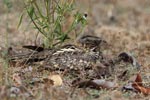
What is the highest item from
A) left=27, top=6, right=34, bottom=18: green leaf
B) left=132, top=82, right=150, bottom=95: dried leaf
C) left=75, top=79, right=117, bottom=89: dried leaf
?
left=27, top=6, right=34, bottom=18: green leaf

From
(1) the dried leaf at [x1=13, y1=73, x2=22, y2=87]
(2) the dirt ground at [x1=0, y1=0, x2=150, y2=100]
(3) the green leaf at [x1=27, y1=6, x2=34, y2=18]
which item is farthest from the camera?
(3) the green leaf at [x1=27, y1=6, x2=34, y2=18]

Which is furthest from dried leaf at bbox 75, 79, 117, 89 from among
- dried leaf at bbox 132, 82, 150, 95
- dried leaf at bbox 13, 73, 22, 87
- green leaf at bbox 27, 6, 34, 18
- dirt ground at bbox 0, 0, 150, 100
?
green leaf at bbox 27, 6, 34, 18

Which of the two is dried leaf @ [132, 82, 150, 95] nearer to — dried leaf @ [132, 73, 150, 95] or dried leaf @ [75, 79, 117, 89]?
dried leaf @ [132, 73, 150, 95]

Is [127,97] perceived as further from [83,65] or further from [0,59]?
[0,59]

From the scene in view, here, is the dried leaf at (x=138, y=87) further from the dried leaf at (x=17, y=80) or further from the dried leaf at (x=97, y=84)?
the dried leaf at (x=17, y=80)

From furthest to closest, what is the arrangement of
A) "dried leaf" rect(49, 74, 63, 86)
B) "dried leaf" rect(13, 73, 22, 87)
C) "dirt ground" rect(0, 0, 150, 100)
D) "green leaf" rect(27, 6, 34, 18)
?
1. "green leaf" rect(27, 6, 34, 18)
2. "dried leaf" rect(49, 74, 63, 86)
3. "dried leaf" rect(13, 73, 22, 87)
4. "dirt ground" rect(0, 0, 150, 100)

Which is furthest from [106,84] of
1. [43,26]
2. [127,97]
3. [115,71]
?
[43,26]

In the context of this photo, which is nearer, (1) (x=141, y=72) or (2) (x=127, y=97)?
(2) (x=127, y=97)

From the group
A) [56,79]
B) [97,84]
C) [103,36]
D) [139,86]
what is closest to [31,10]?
[56,79]

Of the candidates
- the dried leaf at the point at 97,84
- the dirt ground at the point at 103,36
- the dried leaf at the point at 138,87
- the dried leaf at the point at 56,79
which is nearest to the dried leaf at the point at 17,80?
the dirt ground at the point at 103,36
